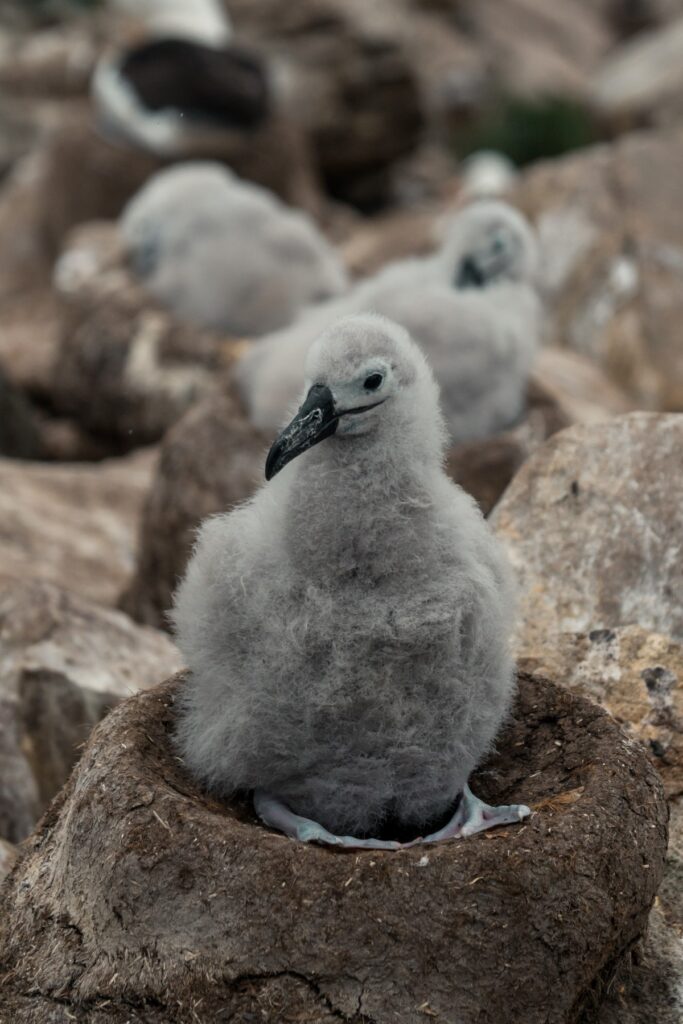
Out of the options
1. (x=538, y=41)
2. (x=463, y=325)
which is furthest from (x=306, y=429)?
(x=538, y=41)

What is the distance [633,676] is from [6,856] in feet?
5.20

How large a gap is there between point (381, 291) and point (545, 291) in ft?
14.3

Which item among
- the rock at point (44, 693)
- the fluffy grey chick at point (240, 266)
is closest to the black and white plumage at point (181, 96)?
the fluffy grey chick at point (240, 266)

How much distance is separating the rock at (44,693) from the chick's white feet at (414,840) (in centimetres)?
124

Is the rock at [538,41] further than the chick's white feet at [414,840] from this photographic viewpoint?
Yes

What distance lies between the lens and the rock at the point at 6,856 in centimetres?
409

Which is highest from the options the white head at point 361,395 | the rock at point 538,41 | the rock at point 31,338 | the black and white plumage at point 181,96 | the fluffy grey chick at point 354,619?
the white head at point 361,395

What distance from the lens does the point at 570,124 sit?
17.5 meters

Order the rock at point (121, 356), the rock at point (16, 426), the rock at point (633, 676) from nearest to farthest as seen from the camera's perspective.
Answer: the rock at point (633, 676) < the rock at point (121, 356) < the rock at point (16, 426)

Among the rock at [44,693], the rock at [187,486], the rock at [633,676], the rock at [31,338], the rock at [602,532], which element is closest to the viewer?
the rock at [633,676]

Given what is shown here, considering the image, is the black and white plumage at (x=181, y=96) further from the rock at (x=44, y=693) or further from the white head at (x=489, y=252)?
the rock at (x=44, y=693)

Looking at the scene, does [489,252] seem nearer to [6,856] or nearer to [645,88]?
[6,856]

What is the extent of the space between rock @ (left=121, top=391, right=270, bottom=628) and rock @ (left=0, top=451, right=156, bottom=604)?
284mm

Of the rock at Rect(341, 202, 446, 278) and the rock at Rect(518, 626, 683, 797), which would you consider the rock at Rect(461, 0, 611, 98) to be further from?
the rock at Rect(518, 626, 683, 797)
